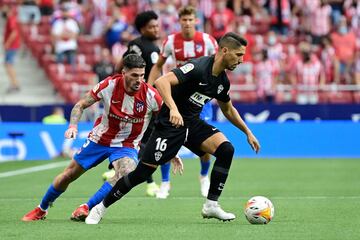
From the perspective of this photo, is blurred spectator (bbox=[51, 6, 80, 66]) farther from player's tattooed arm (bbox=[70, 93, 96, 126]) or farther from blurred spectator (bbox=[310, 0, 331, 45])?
player's tattooed arm (bbox=[70, 93, 96, 126])

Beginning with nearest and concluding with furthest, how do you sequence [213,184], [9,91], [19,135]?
[213,184] → [19,135] → [9,91]

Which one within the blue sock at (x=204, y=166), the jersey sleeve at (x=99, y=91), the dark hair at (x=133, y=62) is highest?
the dark hair at (x=133, y=62)

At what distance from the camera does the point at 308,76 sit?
86.8 ft

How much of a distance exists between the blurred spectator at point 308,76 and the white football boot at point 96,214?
52.6 feet

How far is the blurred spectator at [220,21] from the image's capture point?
2692 cm

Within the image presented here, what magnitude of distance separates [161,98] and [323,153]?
13.3m

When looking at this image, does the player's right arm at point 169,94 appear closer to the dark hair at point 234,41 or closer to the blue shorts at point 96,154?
the dark hair at point 234,41

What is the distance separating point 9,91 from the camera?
2778cm

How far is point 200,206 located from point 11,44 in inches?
613

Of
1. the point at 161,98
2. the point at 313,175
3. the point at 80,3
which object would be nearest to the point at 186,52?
the point at 161,98

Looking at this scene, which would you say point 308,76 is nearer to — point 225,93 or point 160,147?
point 225,93

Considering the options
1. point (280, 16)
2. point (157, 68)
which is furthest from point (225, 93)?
point (280, 16)

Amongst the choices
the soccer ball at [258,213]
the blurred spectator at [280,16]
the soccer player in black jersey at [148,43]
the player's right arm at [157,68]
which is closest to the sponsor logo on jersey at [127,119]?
the soccer ball at [258,213]

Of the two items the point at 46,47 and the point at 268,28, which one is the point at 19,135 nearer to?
the point at 46,47
